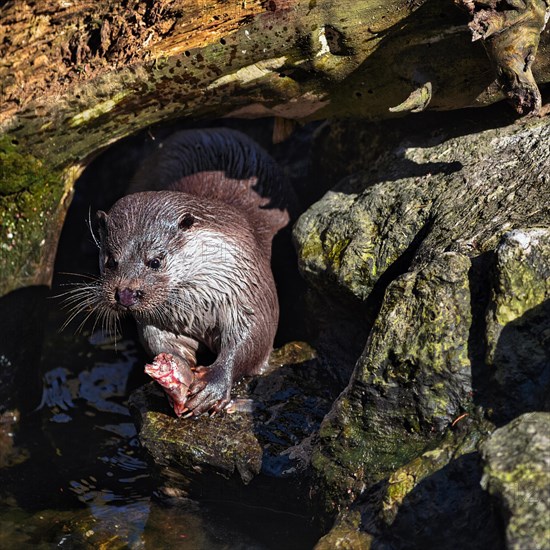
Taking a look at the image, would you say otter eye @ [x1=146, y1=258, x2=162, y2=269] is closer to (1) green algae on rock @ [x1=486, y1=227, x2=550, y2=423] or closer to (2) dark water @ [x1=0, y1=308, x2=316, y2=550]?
(2) dark water @ [x1=0, y1=308, x2=316, y2=550]

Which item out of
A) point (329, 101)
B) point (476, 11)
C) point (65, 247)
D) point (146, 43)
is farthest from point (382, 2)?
point (65, 247)

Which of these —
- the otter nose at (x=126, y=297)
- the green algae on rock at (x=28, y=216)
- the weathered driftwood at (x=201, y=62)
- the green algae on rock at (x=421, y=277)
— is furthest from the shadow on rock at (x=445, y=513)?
the green algae on rock at (x=28, y=216)

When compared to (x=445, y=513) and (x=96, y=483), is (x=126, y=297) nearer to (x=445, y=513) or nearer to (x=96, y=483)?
(x=96, y=483)

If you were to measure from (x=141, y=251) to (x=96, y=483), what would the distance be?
115 centimetres

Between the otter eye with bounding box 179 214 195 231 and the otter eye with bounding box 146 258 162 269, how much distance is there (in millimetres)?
214

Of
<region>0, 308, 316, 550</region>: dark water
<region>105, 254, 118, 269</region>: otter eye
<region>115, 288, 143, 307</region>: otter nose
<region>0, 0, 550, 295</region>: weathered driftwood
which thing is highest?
<region>0, 0, 550, 295</region>: weathered driftwood

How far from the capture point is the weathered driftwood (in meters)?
3.84

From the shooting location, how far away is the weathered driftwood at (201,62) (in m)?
3.84

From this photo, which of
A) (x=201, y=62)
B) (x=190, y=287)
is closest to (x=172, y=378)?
(x=190, y=287)

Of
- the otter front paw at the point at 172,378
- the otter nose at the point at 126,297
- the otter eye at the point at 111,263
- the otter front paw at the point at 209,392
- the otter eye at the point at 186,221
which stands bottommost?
the otter front paw at the point at 209,392

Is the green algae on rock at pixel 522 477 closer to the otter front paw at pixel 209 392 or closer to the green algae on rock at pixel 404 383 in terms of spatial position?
the green algae on rock at pixel 404 383

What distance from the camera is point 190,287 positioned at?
14.0 ft

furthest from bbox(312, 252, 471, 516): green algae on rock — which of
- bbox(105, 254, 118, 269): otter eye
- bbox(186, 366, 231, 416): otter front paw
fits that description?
bbox(105, 254, 118, 269): otter eye

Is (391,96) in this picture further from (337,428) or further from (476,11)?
(337,428)
